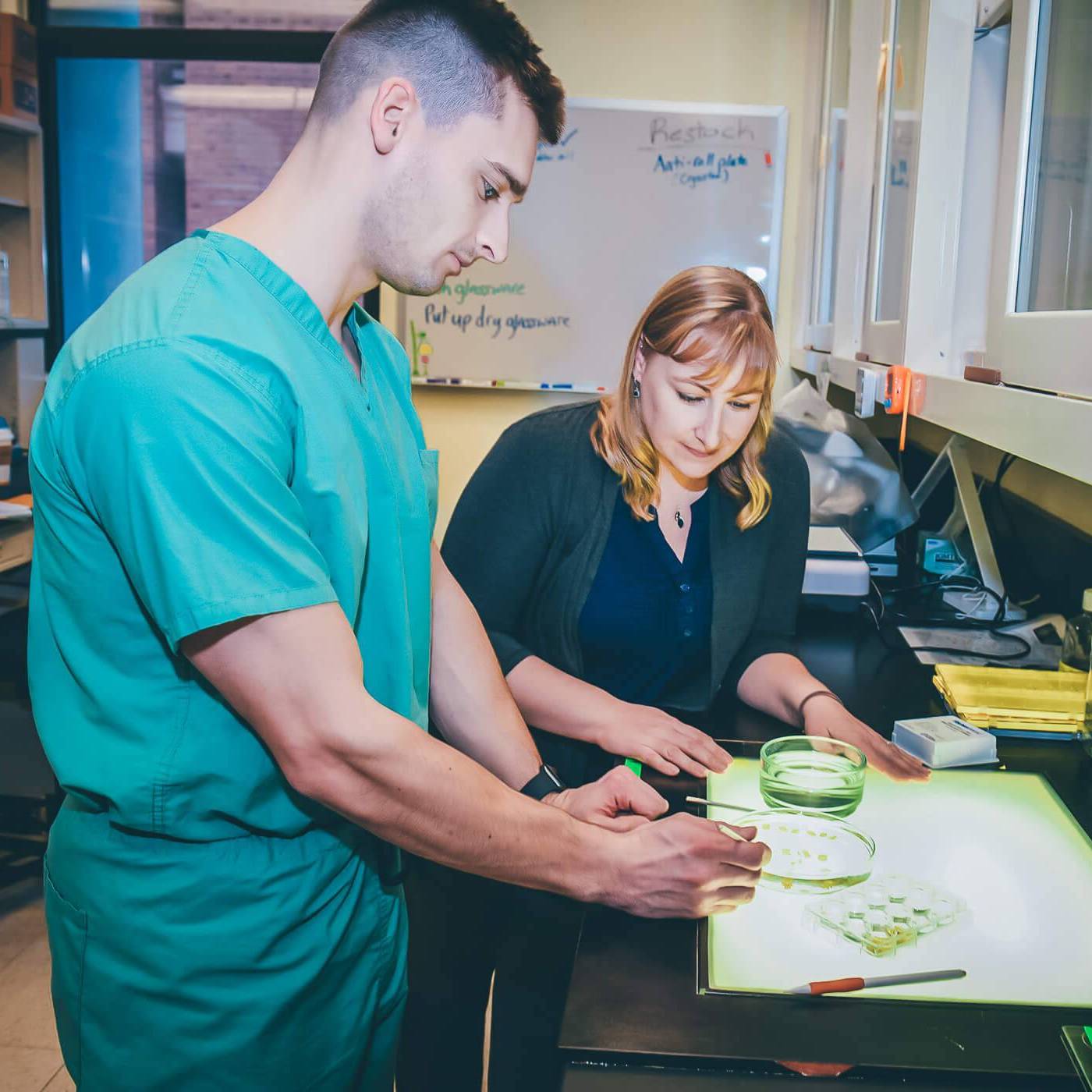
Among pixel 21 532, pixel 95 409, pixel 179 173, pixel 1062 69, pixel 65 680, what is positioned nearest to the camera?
pixel 95 409

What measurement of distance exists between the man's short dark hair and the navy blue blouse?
66 cm

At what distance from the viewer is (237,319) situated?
0.83 metres

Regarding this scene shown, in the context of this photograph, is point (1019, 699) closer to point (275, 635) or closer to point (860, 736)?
point (860, 736)

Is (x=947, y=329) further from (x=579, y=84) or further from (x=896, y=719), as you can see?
(x=579, y=84)

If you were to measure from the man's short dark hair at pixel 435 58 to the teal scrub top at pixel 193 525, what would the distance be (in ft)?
0.60

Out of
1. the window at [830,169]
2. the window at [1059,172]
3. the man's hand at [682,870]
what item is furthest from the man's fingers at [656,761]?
the window at [830,169]

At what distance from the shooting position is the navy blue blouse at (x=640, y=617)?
4.85 ft

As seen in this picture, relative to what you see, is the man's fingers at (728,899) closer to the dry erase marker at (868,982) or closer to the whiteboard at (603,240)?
the dry erase marker at (868,982)

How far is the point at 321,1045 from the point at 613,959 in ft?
1.00

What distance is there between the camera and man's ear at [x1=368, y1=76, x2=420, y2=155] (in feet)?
2.91

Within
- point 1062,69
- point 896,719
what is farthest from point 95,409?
point 896,719

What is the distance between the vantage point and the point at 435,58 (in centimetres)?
91

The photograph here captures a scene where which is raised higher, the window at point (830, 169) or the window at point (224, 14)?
the window at point (224, 14)

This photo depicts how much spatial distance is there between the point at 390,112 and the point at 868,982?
0.78 metres
